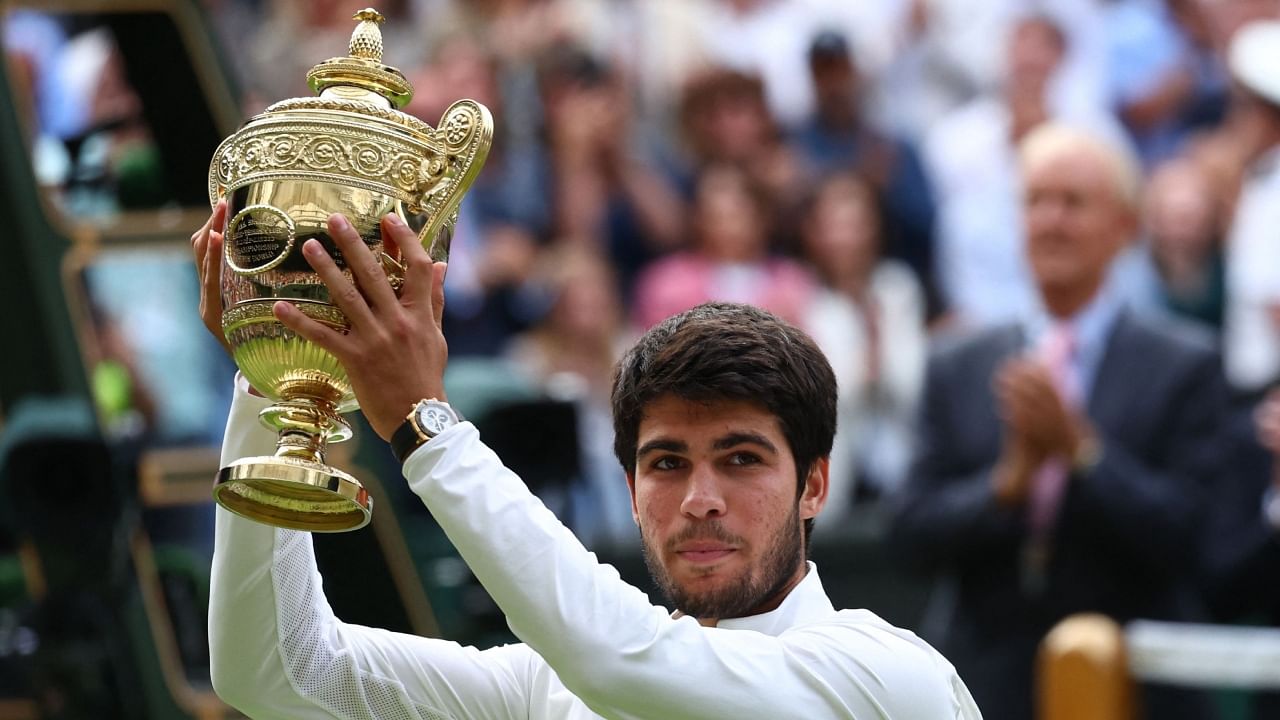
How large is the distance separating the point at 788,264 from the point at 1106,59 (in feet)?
4.81

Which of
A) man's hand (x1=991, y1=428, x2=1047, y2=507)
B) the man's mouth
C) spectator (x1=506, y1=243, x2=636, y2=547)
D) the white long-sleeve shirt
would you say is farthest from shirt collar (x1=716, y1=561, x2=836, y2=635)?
spectator (x1=506, y1=243, x2=636, y2=547)

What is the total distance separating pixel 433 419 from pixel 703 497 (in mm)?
480

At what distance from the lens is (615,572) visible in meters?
2.78

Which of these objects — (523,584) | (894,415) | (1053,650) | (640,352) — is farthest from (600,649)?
(894,415)

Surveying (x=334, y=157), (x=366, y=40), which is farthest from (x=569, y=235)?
(x=334, y=157)

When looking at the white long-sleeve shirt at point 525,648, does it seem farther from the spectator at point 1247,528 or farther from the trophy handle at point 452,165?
the spectator at point 1247,528

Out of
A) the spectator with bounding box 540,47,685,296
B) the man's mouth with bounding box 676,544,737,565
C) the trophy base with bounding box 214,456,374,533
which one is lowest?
the man's mouth with bounding box 676,544,737,565

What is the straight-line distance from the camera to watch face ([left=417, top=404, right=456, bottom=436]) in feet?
8.75

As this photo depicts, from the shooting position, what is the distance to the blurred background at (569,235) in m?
6.94

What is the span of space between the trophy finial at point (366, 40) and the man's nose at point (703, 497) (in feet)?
2.55

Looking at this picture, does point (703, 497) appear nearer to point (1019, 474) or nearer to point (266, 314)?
point (266, 314)

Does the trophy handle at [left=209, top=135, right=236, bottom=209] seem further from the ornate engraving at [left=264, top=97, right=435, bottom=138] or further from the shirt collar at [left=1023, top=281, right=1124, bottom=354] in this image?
the shirt collar at [left=1023, top=281, right=1124, bottom=354]

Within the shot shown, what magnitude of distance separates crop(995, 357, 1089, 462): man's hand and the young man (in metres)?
1.95

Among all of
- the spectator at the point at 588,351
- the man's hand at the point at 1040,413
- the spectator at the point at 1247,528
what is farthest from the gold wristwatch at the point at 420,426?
the spectator at the point at 588,351
